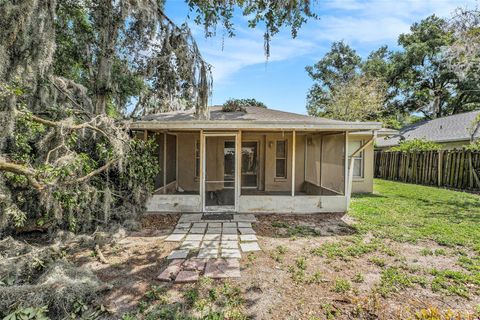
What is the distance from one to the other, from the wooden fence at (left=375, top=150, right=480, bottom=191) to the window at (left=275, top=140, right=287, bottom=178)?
768cm

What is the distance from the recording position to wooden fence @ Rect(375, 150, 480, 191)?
10.6m

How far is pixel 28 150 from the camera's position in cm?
476

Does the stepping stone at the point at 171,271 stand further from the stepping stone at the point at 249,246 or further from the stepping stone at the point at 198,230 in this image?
the stepping stone at the point at 198,230

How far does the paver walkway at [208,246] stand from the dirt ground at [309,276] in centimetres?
18

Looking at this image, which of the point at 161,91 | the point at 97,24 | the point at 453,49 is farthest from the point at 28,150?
the point at 453,49

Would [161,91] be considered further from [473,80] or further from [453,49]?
[473,80]

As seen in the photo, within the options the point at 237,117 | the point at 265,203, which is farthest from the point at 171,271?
the point at 237,117

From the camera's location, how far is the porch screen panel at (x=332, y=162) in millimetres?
8328

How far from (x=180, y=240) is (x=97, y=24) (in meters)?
6.83

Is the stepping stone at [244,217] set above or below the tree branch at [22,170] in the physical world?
below

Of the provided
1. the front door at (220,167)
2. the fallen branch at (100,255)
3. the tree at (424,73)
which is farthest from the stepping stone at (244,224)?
the tree at (424,73)

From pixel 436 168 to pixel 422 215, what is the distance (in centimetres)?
660

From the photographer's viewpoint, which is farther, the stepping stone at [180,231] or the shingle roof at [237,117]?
the shingle roof at [237,117]

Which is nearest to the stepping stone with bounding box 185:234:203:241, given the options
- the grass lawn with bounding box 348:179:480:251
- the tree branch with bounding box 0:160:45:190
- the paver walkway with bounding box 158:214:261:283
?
the paver walkway with bounding box 158:214:261:283
